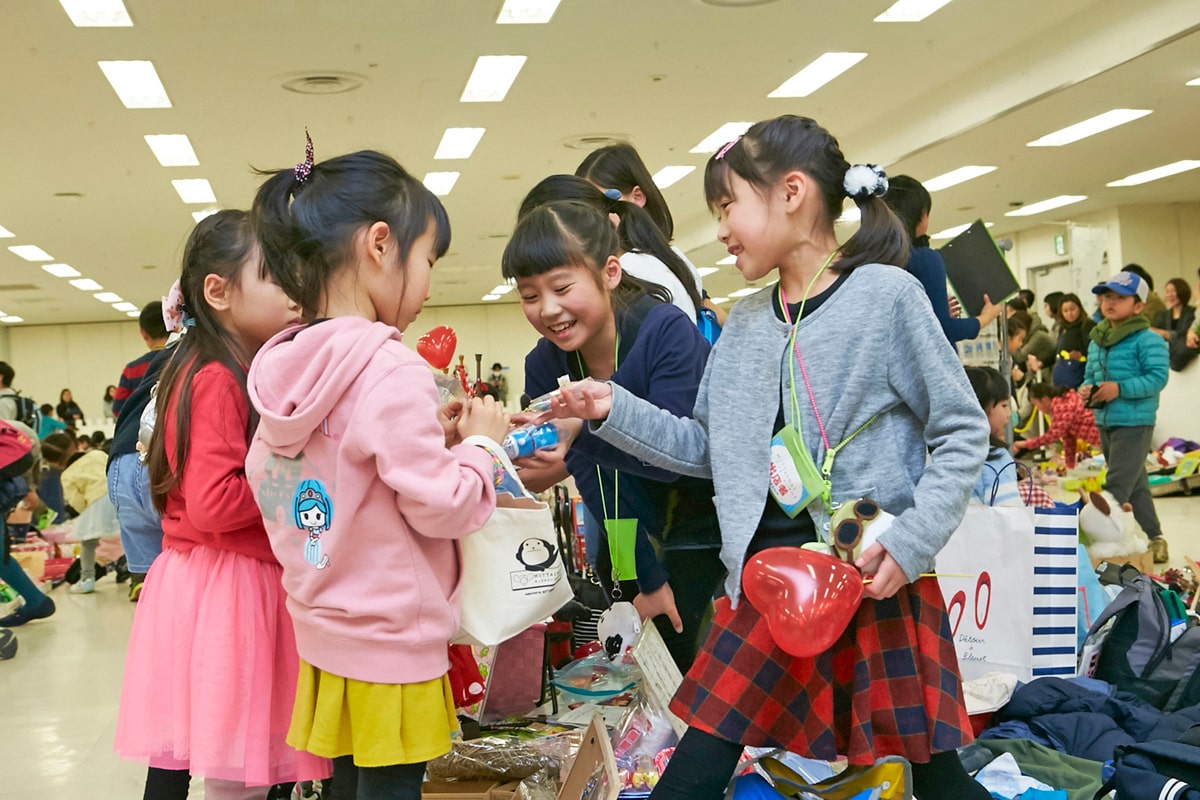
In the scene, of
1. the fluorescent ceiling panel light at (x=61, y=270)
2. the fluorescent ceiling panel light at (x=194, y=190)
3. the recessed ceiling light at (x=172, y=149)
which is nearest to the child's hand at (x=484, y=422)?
the recessed ceiling light at (x=172, y=149)

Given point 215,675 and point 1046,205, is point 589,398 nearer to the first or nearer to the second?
point 215,675

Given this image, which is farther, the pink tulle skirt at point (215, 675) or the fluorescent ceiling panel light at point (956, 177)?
the fluorescent ceiling panel light at point (956, 177)

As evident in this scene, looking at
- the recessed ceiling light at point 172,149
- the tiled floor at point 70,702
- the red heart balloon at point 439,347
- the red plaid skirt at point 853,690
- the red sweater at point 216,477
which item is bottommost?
the tiled floor at point 70,702

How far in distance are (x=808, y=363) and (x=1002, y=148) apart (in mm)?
10725

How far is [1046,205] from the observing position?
1522 centimetres

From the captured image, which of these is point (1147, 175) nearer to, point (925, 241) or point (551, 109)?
point (551, 109)

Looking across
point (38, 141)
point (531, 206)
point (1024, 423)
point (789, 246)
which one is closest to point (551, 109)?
point (38, 141)

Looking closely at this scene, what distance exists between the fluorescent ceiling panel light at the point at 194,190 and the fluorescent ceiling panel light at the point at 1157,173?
36.9ft

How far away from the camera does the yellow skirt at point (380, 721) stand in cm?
156

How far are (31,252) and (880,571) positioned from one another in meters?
16.6

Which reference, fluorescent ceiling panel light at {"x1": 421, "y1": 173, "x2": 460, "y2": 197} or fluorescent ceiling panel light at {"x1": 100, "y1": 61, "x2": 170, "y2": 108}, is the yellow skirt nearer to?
fluorescent ceiling panel light at {"x1": 100, "y1": 61, "x2": 170, "y2": 108}

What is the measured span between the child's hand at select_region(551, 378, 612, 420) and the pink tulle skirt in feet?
2.26

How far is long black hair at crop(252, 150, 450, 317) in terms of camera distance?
1.66 meters

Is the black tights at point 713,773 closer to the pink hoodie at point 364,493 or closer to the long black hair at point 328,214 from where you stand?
the pink hoodie at point 364,493
